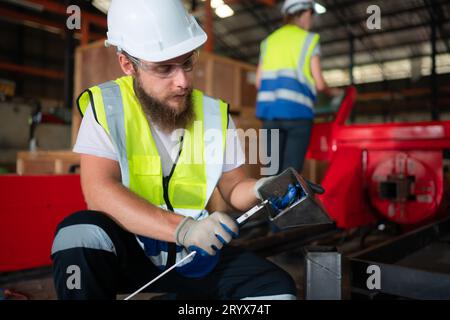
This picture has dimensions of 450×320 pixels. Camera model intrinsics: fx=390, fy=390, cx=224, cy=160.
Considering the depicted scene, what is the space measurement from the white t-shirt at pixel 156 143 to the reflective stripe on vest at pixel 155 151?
1.3 inches

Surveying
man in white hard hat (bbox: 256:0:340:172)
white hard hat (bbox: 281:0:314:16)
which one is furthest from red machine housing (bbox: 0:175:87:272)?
white hard hat (bbox: 281:0:314:16)

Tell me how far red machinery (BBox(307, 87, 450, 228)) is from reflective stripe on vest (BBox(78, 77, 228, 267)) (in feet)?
4.49

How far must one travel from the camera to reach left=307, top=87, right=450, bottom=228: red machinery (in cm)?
256

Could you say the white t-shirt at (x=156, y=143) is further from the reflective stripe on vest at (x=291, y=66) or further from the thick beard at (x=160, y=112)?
the reflective stripe on vest at (x=291, y=66)

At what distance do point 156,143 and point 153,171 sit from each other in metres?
0.14

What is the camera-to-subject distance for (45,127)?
20.0 ft

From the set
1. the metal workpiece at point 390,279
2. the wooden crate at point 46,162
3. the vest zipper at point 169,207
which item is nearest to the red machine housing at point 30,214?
the wooden crate at point 46,162

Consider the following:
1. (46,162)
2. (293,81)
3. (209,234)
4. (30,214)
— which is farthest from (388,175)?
(46,162)

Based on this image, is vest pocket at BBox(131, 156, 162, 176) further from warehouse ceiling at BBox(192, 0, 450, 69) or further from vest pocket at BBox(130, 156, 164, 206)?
warehouse ceiling at BBox(192, 0, 450, 69)

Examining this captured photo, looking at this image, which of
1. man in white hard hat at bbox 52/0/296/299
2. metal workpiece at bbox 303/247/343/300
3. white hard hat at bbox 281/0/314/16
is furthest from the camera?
white hard hat at bbox 281/0/314/16

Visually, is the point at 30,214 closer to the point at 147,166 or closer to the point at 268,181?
the point at 147,166

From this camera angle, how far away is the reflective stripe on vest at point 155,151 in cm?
131
